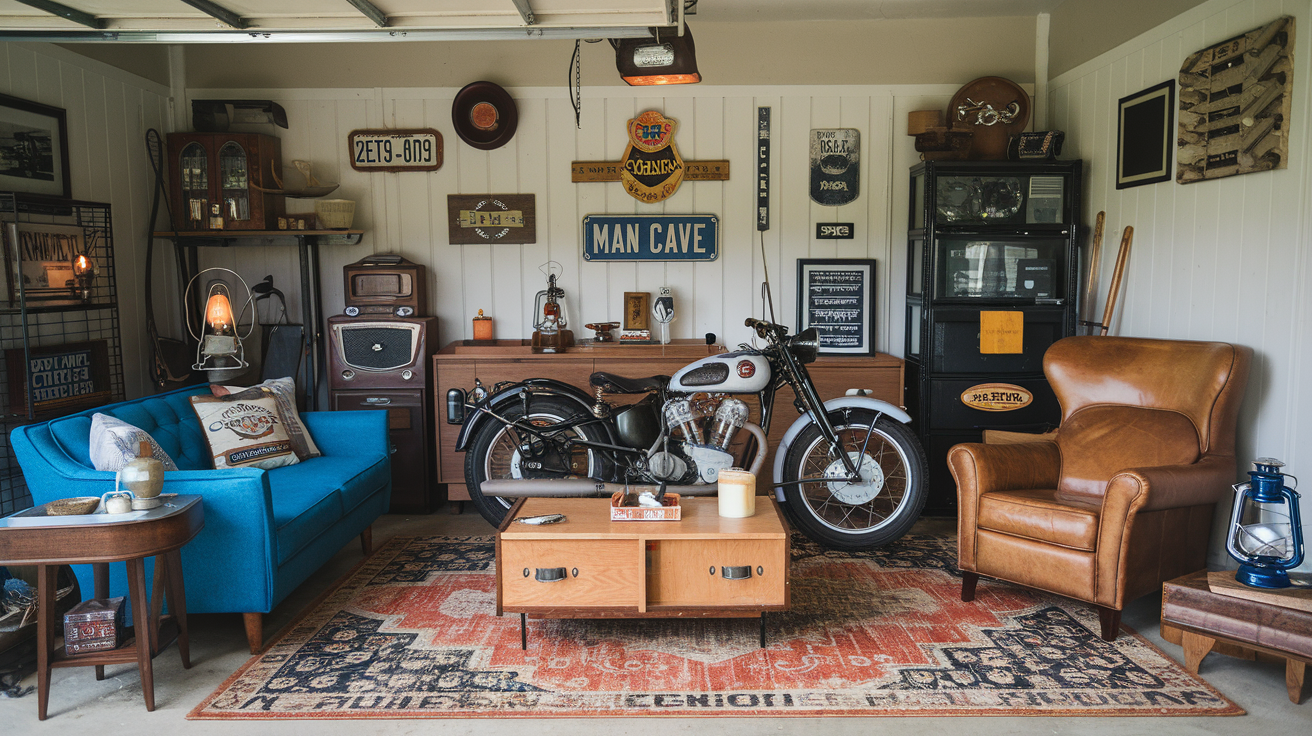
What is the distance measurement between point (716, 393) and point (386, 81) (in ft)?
9.28

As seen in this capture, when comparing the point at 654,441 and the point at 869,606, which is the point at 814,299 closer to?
the point at 654,441

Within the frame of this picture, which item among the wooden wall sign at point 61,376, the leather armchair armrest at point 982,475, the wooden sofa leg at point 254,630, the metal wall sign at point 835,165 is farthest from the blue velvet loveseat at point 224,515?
the metal wall sign at point 835,165

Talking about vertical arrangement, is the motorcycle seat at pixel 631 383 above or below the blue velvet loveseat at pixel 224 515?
above

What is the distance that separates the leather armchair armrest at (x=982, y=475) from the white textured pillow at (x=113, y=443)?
9.58 ft

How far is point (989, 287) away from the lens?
449 centimetres

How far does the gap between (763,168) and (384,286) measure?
2.30m

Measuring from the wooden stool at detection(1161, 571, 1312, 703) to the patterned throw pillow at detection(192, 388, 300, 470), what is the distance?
346cm

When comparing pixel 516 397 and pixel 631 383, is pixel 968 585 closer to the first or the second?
pixel 631 383

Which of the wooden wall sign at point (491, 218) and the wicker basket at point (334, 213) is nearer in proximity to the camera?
the wicker basket at point (334, 213)

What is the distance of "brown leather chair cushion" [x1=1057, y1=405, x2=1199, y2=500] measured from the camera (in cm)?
322

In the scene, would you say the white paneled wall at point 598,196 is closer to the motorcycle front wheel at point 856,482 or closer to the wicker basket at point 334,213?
the wicker basket at point 334,213

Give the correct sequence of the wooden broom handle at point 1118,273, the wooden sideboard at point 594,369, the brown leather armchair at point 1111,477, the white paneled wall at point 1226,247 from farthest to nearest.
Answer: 1. the wooden sideboard at point 594,369
2. the wooden broom handle at point 1118,273
3. the white paneled wall at point 1226,247
4. the brown leather armchair at point 1111,477

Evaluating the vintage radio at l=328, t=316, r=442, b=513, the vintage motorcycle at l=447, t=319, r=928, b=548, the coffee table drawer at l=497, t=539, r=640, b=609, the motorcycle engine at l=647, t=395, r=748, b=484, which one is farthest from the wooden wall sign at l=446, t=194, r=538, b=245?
the coffee table drawer at l=497, t=539, r=640, b=609

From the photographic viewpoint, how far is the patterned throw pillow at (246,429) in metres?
3.50
